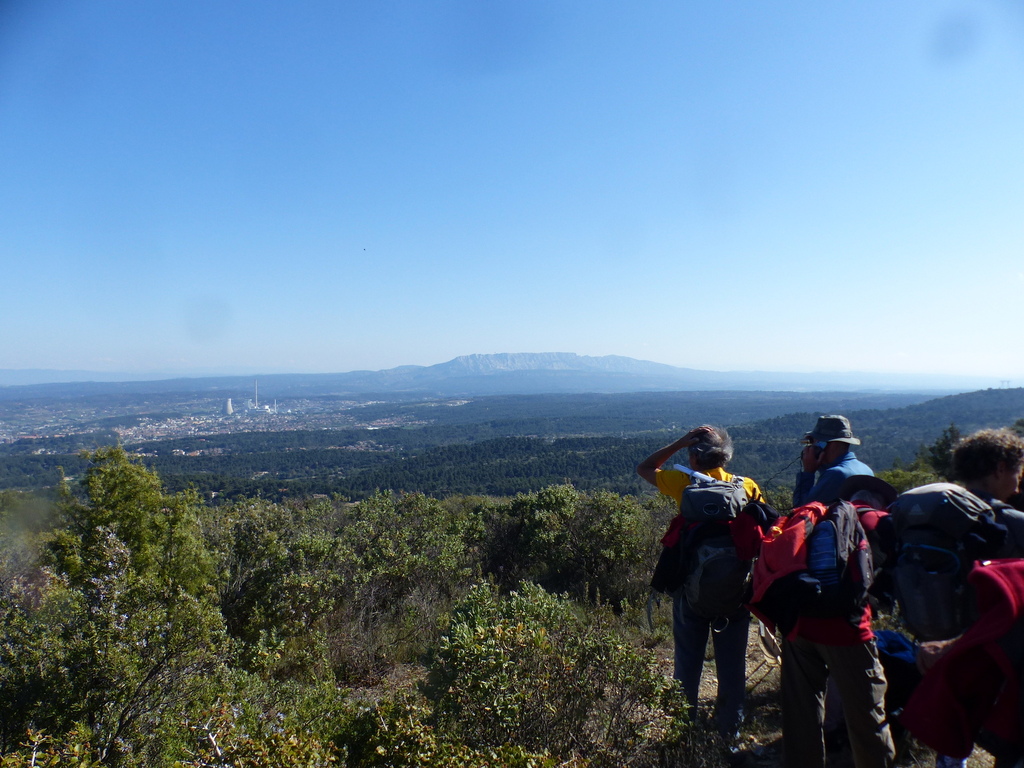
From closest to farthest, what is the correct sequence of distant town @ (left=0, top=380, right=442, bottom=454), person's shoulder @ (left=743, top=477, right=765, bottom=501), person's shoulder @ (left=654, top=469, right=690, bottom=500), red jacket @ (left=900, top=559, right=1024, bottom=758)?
1. red jacket @ (left=900, top=559, right=1024, bottom=758)
2. person's shoulder @ (left=743, top=477, right=765, bottom=501)
3. person's shoulder @ (left=654, top=469, right=690, bottom=500)
4. distant town @ (left=0, top=380, right=442, bottom=454)

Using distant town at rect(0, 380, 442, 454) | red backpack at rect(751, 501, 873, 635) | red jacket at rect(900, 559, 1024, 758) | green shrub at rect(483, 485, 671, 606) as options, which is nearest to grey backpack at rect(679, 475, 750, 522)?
red backpack at rect(751, 501, 873, 635)

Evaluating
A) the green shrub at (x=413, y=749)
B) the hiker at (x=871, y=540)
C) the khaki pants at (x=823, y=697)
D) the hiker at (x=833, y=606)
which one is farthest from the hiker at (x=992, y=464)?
the green shrub at (x=413, y=749)

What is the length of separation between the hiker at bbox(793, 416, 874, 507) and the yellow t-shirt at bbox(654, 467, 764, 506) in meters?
0.28

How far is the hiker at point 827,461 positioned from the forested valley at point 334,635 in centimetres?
34

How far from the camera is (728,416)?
3725 inches

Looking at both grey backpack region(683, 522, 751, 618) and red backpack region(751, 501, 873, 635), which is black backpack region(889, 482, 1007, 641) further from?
grey backpack region(683, 522, 751, 618)

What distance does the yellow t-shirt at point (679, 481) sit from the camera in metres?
2.91

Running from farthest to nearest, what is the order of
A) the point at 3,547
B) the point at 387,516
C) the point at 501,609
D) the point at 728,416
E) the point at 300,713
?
the point at 728,416
the point at 3,547
the point at 387,516
the point at 501,609
the point at 300,713

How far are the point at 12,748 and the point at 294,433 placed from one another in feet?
337

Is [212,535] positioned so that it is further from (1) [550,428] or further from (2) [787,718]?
(1) [550,428]

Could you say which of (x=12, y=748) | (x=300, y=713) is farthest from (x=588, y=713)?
(x=12, y=748)

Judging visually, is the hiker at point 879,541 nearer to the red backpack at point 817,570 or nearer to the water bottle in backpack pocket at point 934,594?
the red backpack at point 817,570

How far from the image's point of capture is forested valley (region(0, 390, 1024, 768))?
2.18 metres

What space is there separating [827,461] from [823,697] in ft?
4.45
